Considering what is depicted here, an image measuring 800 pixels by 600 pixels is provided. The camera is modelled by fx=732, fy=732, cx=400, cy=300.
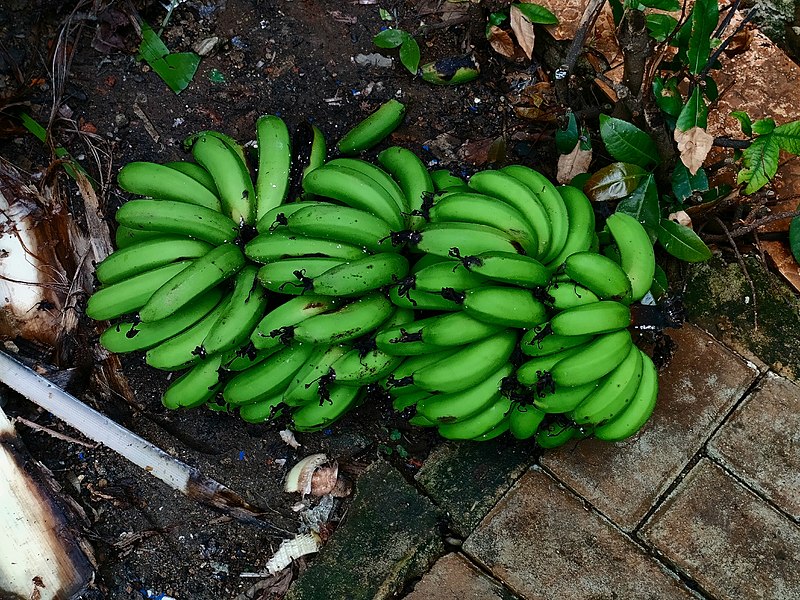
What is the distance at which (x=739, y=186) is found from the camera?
2.59 m

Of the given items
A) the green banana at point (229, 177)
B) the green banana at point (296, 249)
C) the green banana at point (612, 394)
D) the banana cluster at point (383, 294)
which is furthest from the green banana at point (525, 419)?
the green banana at point (229, 177)

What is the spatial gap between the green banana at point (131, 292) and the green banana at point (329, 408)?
0.59 metres

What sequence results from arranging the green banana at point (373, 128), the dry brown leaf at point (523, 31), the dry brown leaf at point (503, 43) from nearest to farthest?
the green banana at point (373, 128) < the dry brown leaf at point (523, 31) < the dry brown leaf at point (503, 43)

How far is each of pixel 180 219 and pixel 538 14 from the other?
63.2 inches

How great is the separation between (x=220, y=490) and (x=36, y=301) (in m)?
0.97

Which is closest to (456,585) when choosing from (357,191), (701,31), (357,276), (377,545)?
(377,545)

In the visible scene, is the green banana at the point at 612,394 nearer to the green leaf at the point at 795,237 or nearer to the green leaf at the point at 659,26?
the green leaf at the point at 795,237

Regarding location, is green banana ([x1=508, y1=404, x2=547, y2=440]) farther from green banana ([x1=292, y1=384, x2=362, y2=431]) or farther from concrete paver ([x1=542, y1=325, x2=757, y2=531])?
green banana ([x1=292, y1=384, x2=362, y2=431])

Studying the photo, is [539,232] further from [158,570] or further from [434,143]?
[158,570]

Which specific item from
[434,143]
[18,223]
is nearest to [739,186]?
[434,143]

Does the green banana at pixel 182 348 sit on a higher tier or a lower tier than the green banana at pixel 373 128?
lower

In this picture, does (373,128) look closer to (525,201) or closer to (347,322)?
(525,201)

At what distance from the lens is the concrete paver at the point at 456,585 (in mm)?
2381

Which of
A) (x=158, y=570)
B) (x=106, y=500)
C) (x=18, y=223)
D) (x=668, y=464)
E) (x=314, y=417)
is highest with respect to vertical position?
(x=18, y=223)
